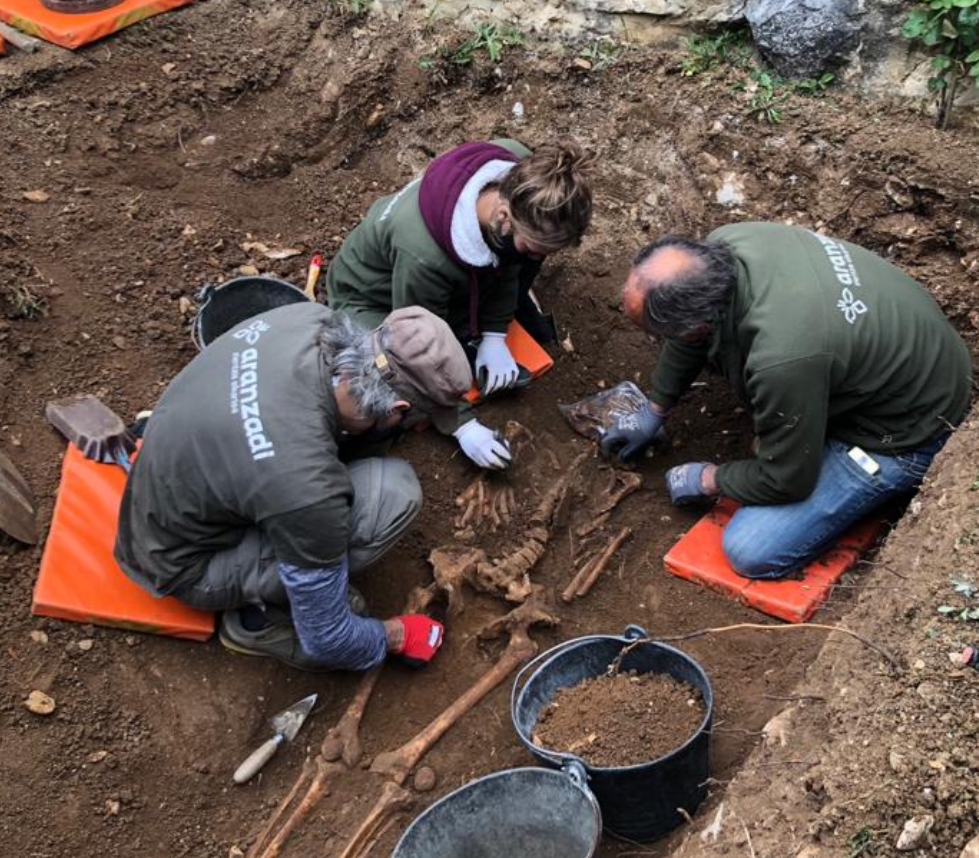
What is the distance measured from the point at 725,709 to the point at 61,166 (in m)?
4.74

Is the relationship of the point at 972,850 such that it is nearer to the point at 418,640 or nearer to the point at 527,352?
the point at 418,640

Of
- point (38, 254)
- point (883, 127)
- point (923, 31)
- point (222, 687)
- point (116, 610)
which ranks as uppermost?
point (923, 31)

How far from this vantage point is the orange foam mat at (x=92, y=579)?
401cm

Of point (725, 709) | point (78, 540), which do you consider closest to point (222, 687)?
point (78, 540)

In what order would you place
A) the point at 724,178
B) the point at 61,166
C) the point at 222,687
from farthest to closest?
the point at 61,166
the point at 724,178
the point at 222,687

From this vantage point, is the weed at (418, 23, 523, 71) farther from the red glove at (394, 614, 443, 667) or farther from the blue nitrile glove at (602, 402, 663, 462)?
the red glove at (394, 614, 443, 667)

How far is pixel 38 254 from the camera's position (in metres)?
5.43

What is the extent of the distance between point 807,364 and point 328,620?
2.02 m

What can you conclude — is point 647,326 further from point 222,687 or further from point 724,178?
point 222,687

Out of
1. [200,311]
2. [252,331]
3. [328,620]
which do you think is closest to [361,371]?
[252,331]

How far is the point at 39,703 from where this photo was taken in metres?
3.83

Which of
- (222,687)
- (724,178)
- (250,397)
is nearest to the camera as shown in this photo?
(250,397)

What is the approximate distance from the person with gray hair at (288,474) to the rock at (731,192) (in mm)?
2511

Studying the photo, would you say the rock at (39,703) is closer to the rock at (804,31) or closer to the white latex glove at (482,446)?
the white latex glove at (482,446)
